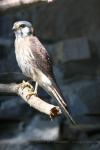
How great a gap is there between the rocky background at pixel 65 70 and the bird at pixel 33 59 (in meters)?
1.26

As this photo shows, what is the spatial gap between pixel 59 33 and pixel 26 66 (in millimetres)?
1433

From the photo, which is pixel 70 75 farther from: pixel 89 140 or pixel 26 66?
pixel 26 66

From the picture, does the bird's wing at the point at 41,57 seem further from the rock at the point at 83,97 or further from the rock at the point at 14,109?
the rock at the point at 14,109

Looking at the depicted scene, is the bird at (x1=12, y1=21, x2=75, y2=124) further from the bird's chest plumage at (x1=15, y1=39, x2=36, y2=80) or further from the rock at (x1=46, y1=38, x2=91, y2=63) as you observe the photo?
the rock at (x1=46, y1=38, x2=91, y2=63)

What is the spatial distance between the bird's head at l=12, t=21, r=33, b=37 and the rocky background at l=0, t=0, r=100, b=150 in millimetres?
1286

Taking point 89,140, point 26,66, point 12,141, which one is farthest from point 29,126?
point 26,66

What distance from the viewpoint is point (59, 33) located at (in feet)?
11.8

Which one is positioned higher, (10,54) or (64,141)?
(10,54)

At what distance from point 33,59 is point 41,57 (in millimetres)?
61

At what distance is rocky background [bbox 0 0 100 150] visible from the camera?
354 cm

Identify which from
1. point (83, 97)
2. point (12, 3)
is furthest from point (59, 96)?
point (83, 97)

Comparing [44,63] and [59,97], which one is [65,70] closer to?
[44,63]

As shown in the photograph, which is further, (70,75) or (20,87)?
(70,75)

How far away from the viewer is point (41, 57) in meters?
2.12
